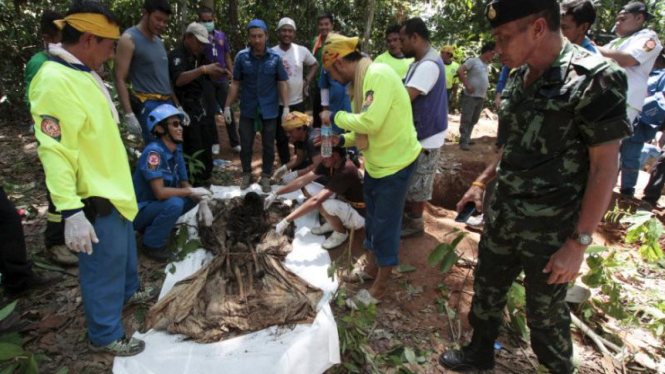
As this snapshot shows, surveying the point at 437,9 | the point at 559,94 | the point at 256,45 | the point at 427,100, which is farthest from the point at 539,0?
the point at 437,9

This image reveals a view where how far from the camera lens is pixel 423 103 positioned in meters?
3.38

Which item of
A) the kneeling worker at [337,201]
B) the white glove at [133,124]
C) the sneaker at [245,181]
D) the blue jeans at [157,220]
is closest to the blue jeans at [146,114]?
the white glove at [133,124]

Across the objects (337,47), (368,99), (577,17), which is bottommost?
(368,99)

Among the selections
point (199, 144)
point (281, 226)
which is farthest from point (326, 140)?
point (199, 144)

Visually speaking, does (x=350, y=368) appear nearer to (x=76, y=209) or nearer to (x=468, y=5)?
(x=76, y=209)

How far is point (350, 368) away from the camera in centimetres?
222

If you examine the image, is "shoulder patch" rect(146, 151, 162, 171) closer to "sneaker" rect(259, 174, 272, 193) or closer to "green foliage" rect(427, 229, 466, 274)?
"sneaker" rect(259, 174, 272, 193)

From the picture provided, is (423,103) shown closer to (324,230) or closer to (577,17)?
(577,17)

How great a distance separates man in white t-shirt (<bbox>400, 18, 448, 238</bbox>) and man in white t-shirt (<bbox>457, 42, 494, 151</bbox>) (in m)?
2.87

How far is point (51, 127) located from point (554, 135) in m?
2.34

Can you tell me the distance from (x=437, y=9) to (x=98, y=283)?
11942 mm

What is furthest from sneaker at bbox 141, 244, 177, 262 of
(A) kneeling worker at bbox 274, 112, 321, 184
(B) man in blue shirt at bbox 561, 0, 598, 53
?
(B) man in blue shirt at bbox 561, 0, 598, 53

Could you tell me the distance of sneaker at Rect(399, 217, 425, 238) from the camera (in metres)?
3.70

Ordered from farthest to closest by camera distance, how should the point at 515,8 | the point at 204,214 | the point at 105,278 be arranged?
1. the point at 204,214
2. the point at 105,278
3. the point at 515,8
